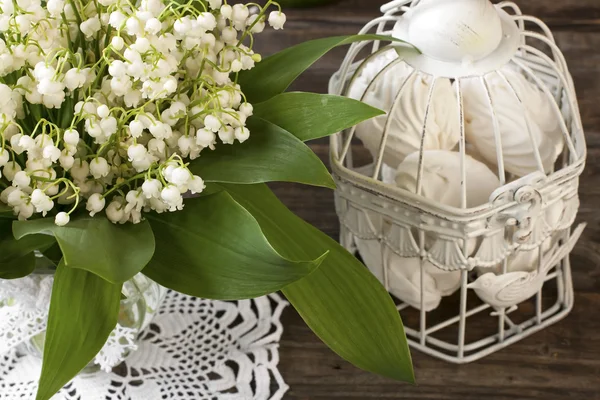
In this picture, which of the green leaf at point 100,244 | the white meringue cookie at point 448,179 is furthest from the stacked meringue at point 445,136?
the green leaf at point 100,244

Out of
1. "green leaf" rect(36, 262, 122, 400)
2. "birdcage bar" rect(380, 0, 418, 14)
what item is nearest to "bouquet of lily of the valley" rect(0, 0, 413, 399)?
"green leaf" rect(36, 262, 122, 400)

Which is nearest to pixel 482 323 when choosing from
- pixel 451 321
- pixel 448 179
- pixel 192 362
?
pixel 451 321

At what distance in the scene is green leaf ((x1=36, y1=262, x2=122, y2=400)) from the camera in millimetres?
462

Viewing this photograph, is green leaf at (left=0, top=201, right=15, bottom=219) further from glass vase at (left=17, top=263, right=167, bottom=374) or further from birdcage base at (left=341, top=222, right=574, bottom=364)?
birdcage base at (left=341, top=222, right=574, bottom=364)

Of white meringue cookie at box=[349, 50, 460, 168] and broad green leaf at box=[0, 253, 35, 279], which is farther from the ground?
white meringue cookie at box=[349, 50, 460, 168]

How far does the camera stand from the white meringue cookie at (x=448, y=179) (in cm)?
65

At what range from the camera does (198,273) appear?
506 millimetres

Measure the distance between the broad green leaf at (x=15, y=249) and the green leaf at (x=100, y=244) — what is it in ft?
0.06

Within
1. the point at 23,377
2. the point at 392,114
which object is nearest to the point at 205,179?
the point at 392,114

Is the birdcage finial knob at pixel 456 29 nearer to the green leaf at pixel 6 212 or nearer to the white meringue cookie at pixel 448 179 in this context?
the white meringue cookie at pixel 448 179

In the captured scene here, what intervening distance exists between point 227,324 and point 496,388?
0.80ft

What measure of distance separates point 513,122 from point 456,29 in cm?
10

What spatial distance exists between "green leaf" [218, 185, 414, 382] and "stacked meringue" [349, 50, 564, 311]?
0.11 metres

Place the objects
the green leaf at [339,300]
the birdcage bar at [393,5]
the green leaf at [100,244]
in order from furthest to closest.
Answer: the birdcage bar at [393,5] < the green leaf at [339,300] < the green leaf at [100,244]
